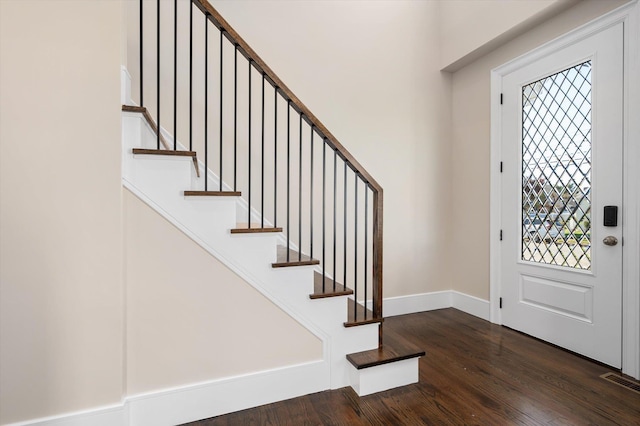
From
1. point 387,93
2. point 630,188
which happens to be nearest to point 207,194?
point 387,93

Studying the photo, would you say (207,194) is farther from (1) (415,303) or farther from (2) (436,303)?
(2) (436,303)

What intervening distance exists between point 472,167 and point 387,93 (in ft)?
3.80

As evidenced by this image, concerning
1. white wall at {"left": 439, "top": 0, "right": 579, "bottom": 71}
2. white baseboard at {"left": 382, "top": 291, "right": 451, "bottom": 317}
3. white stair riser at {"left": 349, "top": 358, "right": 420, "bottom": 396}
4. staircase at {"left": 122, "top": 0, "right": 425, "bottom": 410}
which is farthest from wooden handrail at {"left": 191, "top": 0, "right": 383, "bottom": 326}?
white wall at {"left": 439, "top": 0, "right": 579, "bottom": 71}

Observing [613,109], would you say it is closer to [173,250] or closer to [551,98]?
[551,98]

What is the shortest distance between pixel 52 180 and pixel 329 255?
2149mm

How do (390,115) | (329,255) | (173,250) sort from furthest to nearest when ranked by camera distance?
(390,115), (329,255), (173,250)

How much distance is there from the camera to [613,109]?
225 cm

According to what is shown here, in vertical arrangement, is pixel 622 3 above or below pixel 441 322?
above

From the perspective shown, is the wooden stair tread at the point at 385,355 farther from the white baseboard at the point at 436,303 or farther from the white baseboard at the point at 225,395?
the white baseboard at the point at 436,303

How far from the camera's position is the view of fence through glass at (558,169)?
2430mm

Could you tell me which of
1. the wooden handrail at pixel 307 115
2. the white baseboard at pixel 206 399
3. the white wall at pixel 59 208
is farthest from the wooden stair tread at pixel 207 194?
the white baseboard at pixel 206 399

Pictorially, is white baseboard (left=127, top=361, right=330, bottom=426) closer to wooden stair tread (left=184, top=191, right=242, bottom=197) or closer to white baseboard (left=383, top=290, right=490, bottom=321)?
wooden stair tread (left=184, top=191, right=242, bottom=197)

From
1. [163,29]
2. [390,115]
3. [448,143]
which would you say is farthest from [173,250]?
[448,143]

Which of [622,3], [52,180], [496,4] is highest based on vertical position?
[496,4]
